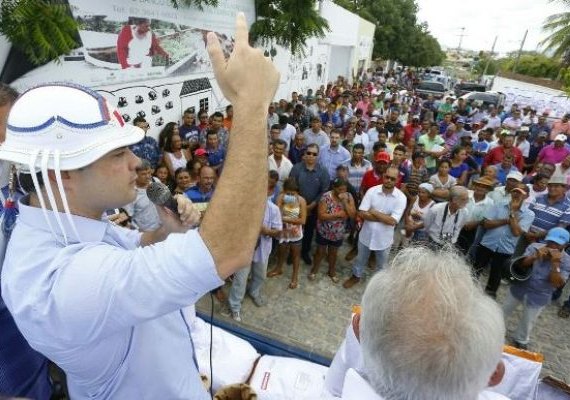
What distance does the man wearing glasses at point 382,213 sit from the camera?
5.10 metres

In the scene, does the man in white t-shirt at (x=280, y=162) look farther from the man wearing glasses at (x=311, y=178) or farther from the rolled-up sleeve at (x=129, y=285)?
the rolled-up sleeve at (x=129, y=285)

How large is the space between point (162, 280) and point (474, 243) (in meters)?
5.55

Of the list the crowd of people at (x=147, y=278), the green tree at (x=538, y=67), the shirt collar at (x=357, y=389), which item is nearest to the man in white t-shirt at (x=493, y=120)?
the crowd of people at (x=147, y=278)

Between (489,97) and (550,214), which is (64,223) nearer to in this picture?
(550,214)

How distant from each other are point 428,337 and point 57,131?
107 cm

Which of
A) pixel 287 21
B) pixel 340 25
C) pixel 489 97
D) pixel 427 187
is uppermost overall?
pixel 340 25

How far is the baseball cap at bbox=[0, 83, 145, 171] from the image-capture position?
91 centimetres

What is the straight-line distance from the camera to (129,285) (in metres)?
0.81

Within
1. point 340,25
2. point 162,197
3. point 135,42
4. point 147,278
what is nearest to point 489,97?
point 340,25

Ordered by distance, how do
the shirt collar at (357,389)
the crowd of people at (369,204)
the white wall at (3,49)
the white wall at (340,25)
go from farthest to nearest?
the white wall at (340,25) < the crowd of people at (369,204) < the white wall at (3,49) < the shirt collar at (357,389)

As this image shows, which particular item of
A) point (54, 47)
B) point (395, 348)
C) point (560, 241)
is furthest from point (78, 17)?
point (560, 241)

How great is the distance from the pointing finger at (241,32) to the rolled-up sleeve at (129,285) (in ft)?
1.58

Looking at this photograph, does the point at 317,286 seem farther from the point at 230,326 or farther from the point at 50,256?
the point at 50,256

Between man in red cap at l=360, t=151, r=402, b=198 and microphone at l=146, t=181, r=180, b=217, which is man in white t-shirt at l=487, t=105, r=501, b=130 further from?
microphone at l=146, t=181, r=180, b=217
